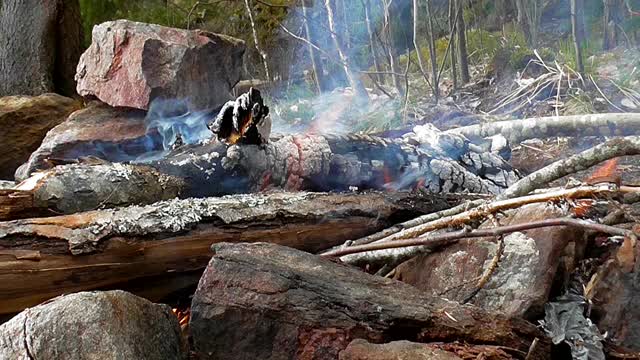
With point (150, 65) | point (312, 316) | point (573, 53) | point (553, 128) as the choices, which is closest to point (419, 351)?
point (312, 316)

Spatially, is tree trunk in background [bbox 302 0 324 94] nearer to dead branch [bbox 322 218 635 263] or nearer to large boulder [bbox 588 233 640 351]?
dead branch [bbox 322 218 635 263]

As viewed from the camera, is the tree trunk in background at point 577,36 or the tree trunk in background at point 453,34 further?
the tree trunk in background at point 453,34

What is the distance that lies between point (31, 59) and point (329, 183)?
145 inches

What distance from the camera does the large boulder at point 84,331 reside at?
138cm

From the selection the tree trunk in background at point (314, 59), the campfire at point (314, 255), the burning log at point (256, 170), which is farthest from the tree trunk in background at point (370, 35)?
the campfire at point (314, 255)

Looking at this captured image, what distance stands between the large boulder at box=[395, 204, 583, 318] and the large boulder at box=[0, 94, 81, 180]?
10.9ft

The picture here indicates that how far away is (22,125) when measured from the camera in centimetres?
428

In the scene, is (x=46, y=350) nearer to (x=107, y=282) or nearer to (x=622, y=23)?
(x=107, y=282)

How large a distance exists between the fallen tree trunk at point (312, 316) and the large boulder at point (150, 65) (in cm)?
211

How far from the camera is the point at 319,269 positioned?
1.56 meters

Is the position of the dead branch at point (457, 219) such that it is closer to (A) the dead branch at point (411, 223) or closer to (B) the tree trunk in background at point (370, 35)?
(A) the dead branch at point (411, 223)

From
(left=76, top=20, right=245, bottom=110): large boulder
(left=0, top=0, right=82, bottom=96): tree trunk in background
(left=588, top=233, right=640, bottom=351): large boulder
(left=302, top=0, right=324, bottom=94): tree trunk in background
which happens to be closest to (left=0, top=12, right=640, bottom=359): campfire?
(left=588, top=233, right=640, bottom=351): large boulder

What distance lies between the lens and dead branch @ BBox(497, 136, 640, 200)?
74.6 inches

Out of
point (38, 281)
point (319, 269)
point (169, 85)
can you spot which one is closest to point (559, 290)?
point (319, 269)
